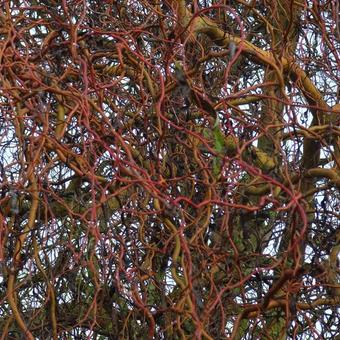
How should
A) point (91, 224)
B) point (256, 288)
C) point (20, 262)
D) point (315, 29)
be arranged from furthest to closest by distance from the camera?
point (315, 29) < point (256, 288) < point (20, 262) < point (91, 224)

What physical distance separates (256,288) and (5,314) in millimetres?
1109

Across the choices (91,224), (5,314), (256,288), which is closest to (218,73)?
(256,288)

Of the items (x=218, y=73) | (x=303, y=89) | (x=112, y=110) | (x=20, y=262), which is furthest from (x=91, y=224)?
(x=218, y=73)

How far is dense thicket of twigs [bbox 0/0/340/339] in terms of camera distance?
12.3 feet

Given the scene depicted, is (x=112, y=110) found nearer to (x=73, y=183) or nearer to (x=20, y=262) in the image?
(x=73, y=183)

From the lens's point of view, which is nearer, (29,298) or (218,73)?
(29,298)

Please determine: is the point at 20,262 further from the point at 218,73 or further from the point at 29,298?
the point at 218,73

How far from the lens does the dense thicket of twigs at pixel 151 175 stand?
12.3ft

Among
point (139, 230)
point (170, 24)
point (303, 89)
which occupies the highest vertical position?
point (170, 24)

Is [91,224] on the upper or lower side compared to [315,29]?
lower

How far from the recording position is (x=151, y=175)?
12.6ft

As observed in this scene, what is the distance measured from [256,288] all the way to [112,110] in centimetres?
95

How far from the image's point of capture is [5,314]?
16.1ft

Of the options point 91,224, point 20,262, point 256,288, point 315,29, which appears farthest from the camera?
point 315,29
